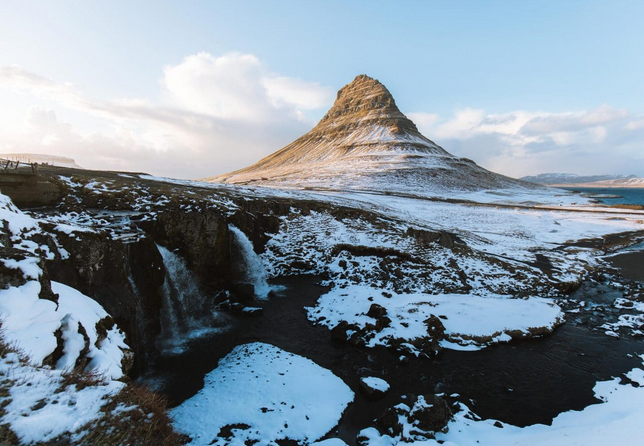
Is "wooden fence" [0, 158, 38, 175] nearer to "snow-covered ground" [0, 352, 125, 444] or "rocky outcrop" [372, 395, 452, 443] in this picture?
"snow-covered ground" [0, 352, 125, 444]

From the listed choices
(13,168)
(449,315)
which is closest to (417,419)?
(449,315)

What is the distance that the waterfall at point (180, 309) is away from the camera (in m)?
17.6

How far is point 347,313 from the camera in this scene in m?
20.1

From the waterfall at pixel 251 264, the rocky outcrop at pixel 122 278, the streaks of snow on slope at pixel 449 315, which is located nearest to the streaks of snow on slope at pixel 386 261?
the waterfall at pixel 251 264

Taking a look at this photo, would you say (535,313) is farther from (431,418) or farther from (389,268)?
(431,418)

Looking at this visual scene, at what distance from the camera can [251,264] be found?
86.7ft

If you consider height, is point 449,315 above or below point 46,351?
below

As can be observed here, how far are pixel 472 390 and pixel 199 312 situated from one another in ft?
55.3

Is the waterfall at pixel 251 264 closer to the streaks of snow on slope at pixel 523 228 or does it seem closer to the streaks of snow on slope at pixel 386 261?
the streaks of snow on slope at pixel 386 261

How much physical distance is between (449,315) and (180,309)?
1751 centimetres

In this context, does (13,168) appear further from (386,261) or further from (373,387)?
(386,261)

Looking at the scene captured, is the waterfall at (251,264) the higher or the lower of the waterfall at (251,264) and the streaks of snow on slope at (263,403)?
the higher

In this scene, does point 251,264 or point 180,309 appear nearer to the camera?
point 180,309

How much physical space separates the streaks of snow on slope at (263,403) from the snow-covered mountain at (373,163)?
69.3 meters
